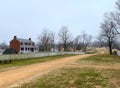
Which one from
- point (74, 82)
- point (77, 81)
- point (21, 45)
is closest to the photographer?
point (74, 82)

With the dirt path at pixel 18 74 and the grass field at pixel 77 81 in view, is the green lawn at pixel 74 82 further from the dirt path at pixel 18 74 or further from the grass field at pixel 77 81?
the dirt path at pixel 18 74

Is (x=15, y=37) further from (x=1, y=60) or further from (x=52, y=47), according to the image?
(x=1, y=60)

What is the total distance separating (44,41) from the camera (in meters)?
124

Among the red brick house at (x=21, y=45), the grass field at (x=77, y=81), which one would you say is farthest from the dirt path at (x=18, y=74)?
the red brick house at (x=21, y=45)

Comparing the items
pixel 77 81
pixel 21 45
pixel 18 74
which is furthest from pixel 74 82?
pixel 21 45

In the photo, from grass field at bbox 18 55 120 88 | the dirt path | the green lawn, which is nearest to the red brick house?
the dirt path

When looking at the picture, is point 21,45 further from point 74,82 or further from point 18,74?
point 74,82

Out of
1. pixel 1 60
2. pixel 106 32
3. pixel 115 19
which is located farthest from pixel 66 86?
pixel 106 32

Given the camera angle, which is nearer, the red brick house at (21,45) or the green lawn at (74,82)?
the green lawn at (74,82)

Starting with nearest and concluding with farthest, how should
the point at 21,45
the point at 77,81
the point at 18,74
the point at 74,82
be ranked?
the point at 74,82 → the point at 77,81 → the point at 18,74 → the point at 21,45

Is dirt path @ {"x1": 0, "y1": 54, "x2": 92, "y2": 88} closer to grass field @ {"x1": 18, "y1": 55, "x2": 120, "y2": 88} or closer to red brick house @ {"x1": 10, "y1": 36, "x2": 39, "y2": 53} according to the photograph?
grass field @ {"x1": 18, "y1": 55, "x2": 120, "y2": 88}

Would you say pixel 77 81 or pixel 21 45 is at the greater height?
pixel 21 45

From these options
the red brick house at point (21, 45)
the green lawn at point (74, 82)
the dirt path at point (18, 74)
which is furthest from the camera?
the red brick house at point (21, 45)

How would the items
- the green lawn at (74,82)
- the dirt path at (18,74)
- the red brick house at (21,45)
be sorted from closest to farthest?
the green lawn at (74,82) < the dirt path at (18,74) < the red brick house at (21,45)
